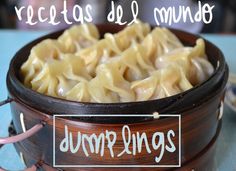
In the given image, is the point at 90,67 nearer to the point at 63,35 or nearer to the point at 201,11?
the point at 63,35

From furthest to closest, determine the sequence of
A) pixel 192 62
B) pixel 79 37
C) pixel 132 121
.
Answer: pixel 79 37, pixel 192 62, pixel 132 121

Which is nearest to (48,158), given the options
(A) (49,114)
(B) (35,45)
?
(A) (49,114)

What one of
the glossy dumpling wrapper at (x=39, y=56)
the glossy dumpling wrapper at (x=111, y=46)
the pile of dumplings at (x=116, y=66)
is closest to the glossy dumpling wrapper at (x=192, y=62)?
the pile of dumplings at (x=116, y=66)

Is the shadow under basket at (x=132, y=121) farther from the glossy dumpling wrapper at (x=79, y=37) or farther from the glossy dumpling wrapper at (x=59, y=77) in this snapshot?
the glossy dumpling wrapper at (x=79, y=37)

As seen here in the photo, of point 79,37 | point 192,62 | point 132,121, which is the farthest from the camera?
point 79,37

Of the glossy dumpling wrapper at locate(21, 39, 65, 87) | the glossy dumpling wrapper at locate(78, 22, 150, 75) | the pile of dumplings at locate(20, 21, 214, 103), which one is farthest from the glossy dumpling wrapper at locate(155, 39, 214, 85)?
the glossy dumpling wrapper at locate(21, 39, 65, 87)

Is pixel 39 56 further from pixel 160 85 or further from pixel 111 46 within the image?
pixel 160 85

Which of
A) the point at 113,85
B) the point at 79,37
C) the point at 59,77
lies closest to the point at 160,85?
the point at 113,85
